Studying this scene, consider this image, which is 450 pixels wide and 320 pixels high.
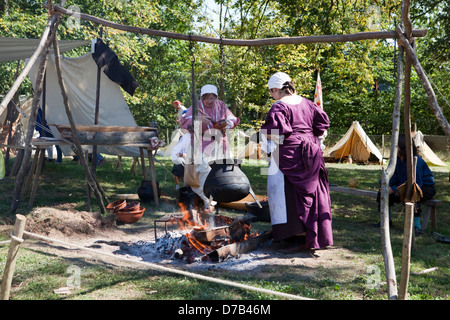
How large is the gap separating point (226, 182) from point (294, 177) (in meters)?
0.69

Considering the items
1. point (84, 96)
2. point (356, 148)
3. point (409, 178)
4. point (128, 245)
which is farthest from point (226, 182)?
point (356, 148)

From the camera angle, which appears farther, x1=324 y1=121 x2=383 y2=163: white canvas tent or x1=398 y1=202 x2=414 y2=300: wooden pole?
x1=324 y1=121 x2=383 y2=163: white canvas tent

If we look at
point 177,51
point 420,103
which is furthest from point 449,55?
point 177,51

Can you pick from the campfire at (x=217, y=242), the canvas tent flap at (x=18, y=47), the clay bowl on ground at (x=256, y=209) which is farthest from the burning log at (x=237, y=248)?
the canvas tent flap at (x=18, y=47)

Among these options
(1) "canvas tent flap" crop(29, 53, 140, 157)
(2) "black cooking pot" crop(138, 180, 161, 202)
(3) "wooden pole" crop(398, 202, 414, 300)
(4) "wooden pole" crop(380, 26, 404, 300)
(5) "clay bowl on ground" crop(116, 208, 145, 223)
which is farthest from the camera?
(1) "canvas tent flap" crop(29, 53, 140, 157)

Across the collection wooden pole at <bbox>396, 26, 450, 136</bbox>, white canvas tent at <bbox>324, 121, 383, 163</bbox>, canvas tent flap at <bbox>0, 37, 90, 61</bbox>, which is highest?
canvas tent flap at <bbox>0, 37, 90, 61</bbox>

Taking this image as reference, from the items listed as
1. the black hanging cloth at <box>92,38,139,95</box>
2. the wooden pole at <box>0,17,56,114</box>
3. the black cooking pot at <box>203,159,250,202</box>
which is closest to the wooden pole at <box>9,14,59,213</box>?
the wooden pole at <box>0,17,56,114</box>

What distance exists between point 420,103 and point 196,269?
70.7ft

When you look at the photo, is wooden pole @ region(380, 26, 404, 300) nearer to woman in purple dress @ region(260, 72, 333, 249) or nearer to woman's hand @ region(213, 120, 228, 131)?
woman in purple dress @ region(260, 72, 333, 249)

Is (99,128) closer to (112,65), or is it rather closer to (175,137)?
(112,65)

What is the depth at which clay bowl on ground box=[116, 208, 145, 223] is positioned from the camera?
553 cm

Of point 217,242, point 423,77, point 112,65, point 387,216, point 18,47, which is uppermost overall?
point 18,47

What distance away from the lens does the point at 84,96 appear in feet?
30.4

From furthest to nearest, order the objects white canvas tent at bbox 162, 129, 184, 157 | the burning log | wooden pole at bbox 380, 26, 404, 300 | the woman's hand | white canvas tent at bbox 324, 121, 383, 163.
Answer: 1. white canvas tent at bbox 324, 121, 383, 163
2. white canvas tent at bbox 162, 129, 184, 157
3. the woman's hand
4. the burning log
5. wooden pole at bbox 380, 26, 404, 300
